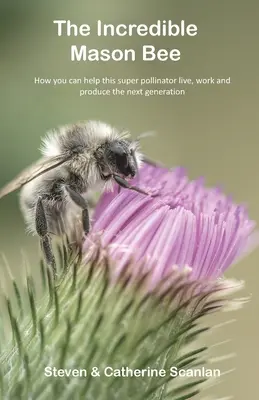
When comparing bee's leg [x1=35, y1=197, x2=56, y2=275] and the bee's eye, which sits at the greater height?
the bee's eye

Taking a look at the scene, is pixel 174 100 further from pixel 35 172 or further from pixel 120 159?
pixel 35 172

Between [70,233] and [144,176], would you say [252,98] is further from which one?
[70,233]

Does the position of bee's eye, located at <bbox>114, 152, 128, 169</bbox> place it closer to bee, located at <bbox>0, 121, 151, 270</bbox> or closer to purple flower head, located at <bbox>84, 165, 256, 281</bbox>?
bee, located at <bbox>0, 121, 151, 270</bbox>

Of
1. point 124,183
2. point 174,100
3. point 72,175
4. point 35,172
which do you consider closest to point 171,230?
point 124,183

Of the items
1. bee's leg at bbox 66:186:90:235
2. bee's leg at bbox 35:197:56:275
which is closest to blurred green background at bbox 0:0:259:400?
bee's leg at bbox 35:197:56:275

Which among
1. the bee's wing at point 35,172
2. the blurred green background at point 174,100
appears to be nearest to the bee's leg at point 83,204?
the bee's wing at point 35,172

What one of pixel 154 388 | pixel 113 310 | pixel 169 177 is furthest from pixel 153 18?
pixel 154 388

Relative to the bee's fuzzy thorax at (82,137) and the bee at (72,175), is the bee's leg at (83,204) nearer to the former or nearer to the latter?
the bee at (72,175)
